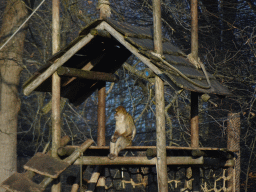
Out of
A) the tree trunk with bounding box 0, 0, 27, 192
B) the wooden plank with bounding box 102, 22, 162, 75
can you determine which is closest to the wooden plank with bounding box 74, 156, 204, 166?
the wooden plank with bounding box 102, 22, 162, 75

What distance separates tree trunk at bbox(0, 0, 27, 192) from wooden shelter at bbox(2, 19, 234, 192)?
338 centimetres

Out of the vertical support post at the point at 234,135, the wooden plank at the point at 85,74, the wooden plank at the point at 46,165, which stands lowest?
the wooden plank at the point at 46,165

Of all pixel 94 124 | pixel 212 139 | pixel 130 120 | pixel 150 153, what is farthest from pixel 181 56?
pixel 94 124

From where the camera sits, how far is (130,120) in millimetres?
6133

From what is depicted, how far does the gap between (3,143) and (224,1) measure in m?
6.69

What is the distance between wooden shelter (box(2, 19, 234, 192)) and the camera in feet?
14.5

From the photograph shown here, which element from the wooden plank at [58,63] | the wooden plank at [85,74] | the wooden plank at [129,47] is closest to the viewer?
the wooden plank at [129,47]

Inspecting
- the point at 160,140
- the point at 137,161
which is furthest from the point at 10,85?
the point at 160,140

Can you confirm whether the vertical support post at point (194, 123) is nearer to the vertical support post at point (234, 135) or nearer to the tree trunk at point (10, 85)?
the vertical support post at point (234, 135)

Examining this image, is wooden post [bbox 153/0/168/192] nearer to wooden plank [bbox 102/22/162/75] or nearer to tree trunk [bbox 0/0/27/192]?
wooden plank [bbox 102/22/162/75]

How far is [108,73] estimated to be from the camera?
5.88 meters

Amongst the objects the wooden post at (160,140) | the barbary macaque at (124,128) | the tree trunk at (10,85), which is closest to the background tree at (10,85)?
the tree trunk at (10,85)

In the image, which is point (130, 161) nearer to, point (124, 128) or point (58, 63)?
point (124, 128)

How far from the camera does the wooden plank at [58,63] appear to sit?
4.85 m
